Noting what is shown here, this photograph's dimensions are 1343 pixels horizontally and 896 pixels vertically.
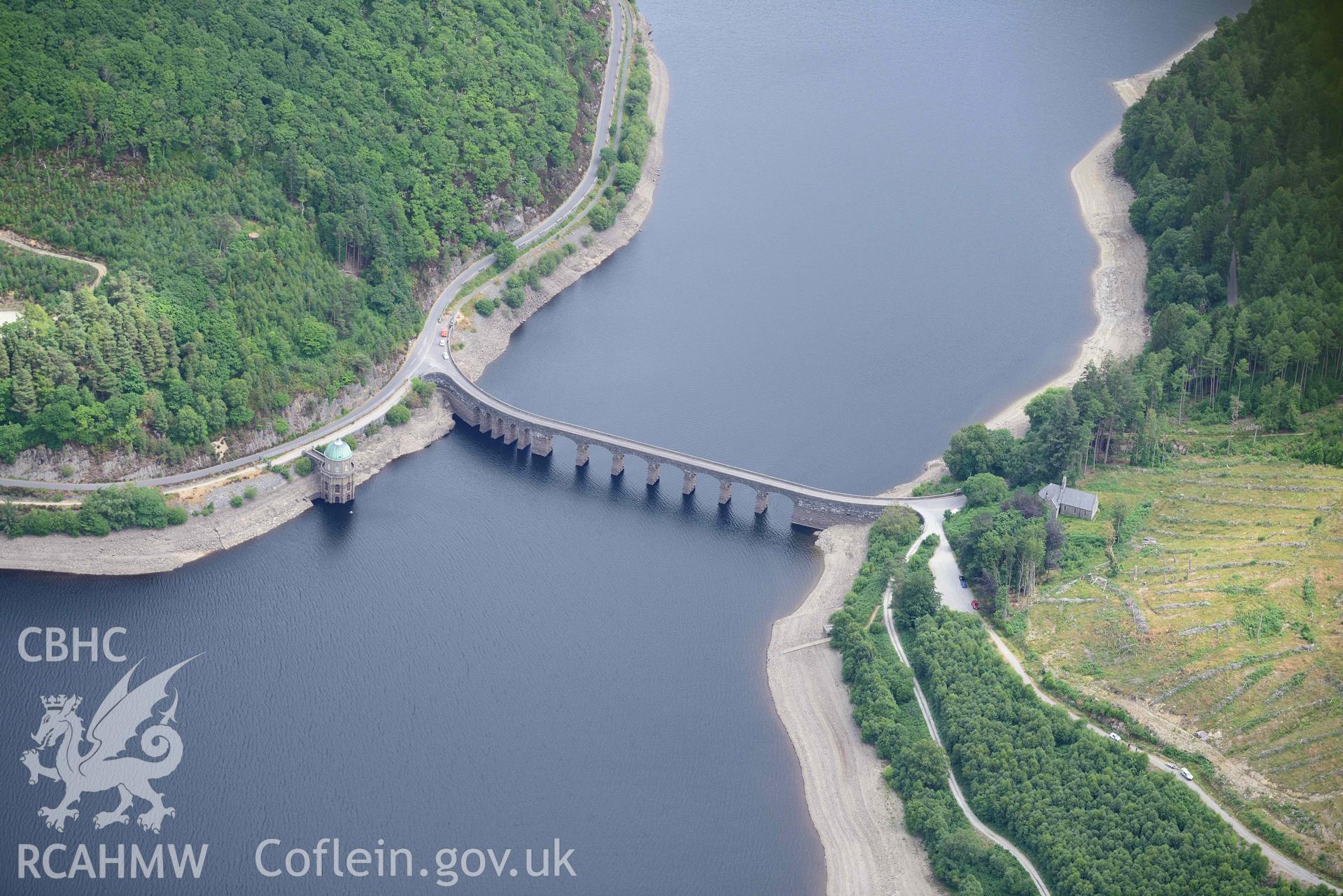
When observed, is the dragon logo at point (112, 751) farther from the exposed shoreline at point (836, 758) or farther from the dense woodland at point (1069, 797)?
the dense woodland at point (1069, 797)

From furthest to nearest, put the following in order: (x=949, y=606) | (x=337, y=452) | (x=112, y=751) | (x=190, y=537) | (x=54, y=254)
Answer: (x=54, y=254), (x=337, y=452), (x=190, y=537), (x=949, y=606), (x=112, y=751)

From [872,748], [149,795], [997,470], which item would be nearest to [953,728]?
[872,748]

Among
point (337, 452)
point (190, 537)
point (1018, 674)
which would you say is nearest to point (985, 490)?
point (1018, 674)

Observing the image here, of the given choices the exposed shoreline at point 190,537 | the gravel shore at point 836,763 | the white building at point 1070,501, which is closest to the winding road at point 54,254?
the exposed shoreline at point 190,537

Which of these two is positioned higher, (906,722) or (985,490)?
(985,490)

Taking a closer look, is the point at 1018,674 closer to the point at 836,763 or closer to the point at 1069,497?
the point at 836,763
